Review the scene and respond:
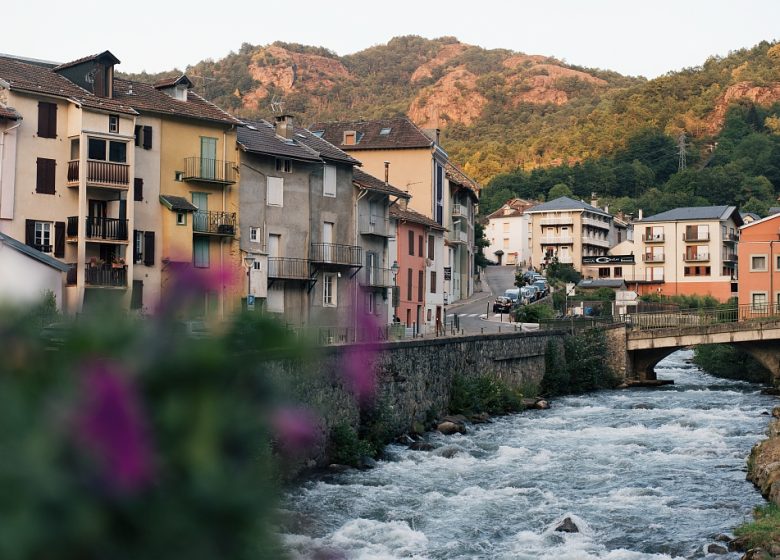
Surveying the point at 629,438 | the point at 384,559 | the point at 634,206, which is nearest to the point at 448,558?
the point at 384,559

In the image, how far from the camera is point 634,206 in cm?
14262

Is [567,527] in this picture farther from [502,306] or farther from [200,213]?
[502,306]

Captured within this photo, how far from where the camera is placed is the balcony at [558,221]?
12175cm

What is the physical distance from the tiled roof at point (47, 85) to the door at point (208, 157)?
4.15 metres

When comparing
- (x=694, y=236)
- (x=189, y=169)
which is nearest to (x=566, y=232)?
(x=694, y=236)

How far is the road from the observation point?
6028cm

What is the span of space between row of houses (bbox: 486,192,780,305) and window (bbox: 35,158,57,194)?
69.3m

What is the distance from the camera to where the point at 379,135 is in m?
68.9

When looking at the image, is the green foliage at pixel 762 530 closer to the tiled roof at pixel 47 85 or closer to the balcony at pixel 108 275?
the balcony at pixel 108 275

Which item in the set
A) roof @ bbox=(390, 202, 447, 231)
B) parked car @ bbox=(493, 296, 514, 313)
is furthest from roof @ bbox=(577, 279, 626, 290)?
roof @ bbox=(390, 202, 447, 231)

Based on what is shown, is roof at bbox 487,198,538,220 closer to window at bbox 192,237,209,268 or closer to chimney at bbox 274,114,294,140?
chimney at bbox 274,114,294,140

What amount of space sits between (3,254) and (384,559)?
61.2 feet

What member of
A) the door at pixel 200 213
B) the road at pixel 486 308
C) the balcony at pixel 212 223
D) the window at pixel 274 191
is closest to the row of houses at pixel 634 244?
the road at pixel 486 308

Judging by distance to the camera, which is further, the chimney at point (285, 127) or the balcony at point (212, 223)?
the chimney at point (285, 127)
